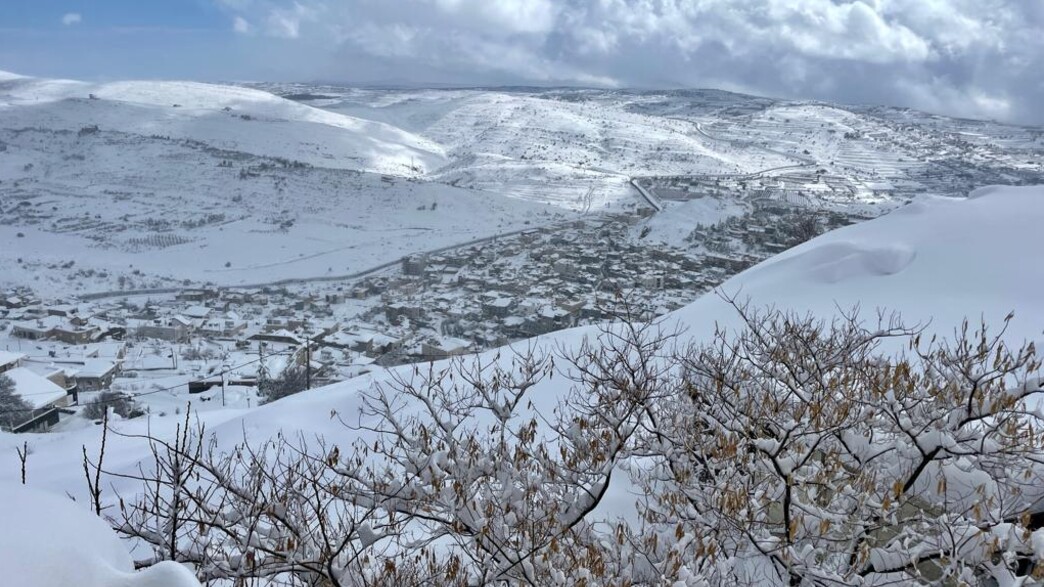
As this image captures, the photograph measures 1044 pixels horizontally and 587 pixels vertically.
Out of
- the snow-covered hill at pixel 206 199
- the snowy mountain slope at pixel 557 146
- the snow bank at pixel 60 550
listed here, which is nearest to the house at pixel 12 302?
the snow-covered hill at pixel 206 199

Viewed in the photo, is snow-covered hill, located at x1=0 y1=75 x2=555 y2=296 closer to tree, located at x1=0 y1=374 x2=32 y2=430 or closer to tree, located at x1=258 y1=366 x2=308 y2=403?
tree, located at x1=258 y1=366 x2=308 y2=403

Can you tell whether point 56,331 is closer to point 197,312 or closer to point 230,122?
point 197,312

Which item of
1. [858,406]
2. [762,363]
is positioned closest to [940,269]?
[762,363]

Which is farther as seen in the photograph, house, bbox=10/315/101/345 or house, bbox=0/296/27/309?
house, bbox=0/296/27/309

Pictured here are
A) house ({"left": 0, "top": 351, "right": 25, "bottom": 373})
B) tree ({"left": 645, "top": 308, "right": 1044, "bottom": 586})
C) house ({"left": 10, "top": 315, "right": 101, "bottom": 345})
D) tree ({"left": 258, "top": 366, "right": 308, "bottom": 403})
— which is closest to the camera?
tree ({"left": 645, "top": 308, "right": 1044, "bottom": 586})

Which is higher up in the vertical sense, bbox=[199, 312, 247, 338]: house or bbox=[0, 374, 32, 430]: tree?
bbox=[0, 374, 32, 430]: tree

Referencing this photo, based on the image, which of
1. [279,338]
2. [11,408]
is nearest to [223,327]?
[279,338]

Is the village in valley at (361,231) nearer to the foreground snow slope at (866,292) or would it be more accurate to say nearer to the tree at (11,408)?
the tree at (11,408)

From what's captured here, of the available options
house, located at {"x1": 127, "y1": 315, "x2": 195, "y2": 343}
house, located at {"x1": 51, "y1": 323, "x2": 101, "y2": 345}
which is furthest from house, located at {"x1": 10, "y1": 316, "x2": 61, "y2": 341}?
house, located at {"x1": 127, "y1": 315, "x2": 195, "y2": 343}
